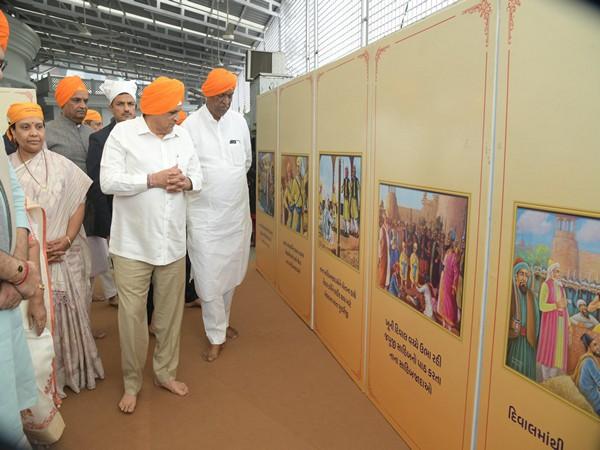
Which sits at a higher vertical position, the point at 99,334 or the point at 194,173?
the point at 194,173

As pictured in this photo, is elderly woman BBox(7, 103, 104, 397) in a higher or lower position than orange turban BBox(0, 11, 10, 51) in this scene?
lower

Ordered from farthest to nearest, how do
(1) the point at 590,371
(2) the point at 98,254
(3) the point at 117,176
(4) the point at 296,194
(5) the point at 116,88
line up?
(4) the point at 296,194 < (2) the point at 98,254 < (5) the point at 116,88 < (3) the point at 117,176 < (1) the point at 590,371

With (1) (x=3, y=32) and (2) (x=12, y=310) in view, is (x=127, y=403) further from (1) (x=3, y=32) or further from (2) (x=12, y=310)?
(1) (x=3, y=32)

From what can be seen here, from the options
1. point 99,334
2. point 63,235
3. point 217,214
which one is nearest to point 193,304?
point 99,334

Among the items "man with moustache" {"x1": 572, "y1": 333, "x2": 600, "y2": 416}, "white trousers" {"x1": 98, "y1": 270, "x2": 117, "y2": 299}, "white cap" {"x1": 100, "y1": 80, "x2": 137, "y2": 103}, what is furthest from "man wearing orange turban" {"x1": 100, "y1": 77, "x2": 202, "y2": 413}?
"man with moustache" {"x1": 572, "y1": 333, "x2": 600, "y2": 416}

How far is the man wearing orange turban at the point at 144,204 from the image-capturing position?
2.29m

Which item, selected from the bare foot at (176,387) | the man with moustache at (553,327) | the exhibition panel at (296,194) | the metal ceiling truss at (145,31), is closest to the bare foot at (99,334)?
the bare foot at (176,387)

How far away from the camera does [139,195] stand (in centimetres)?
231

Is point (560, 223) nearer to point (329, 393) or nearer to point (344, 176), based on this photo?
point (344, 176)

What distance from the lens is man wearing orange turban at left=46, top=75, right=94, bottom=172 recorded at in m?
3.13

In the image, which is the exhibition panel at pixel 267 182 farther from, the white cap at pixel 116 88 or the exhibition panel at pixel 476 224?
the exhibition panel at pixel 476 224

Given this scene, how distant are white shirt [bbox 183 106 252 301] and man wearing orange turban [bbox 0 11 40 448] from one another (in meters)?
1.51

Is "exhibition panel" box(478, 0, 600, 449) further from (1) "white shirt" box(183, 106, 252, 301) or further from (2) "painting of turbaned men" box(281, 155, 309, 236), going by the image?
(2) "painting of turbaned men" box(281, 155, 309, 236)

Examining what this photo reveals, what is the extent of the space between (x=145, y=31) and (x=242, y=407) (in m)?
10.7
